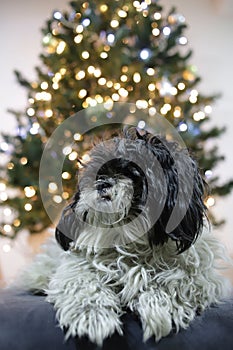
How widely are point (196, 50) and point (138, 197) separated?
264cm

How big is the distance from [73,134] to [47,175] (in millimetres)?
250

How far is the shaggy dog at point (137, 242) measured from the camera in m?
0.98

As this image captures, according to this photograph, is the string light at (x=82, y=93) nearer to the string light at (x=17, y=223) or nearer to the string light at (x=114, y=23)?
the string light at (x=114, y=23)

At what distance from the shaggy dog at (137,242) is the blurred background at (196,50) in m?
2.32

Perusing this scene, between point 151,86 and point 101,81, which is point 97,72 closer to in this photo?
point 101,81

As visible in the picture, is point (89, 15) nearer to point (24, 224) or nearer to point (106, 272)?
point (24, 224)

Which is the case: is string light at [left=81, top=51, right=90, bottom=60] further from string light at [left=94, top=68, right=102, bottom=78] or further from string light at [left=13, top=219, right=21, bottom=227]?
string light at [left=13, top=219, right=21, bottom=227]

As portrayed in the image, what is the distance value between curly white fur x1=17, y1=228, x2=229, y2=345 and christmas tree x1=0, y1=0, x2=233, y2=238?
4.59 feet

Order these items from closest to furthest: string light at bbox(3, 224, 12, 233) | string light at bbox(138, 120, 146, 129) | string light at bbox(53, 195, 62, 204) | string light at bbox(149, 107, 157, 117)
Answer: string light at bbox(138, 120, 146, 129)
string light at bbox(53, 195, 62, 204)
string light at bbox(149, 107, 157, 117)
string light at bbox(3, 224, 12, 233)

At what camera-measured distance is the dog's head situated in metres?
0.99

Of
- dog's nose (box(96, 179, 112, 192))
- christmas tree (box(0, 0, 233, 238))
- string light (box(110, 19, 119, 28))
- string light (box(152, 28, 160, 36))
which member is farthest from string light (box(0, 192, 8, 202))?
dog's nose (box(96, 179, 112, 192))

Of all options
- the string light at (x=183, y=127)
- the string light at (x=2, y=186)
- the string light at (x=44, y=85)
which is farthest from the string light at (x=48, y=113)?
the string light at (x=183, y=127)

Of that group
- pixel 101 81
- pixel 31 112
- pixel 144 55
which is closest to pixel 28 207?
pixel 31 112

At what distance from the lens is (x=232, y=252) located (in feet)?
10.3
